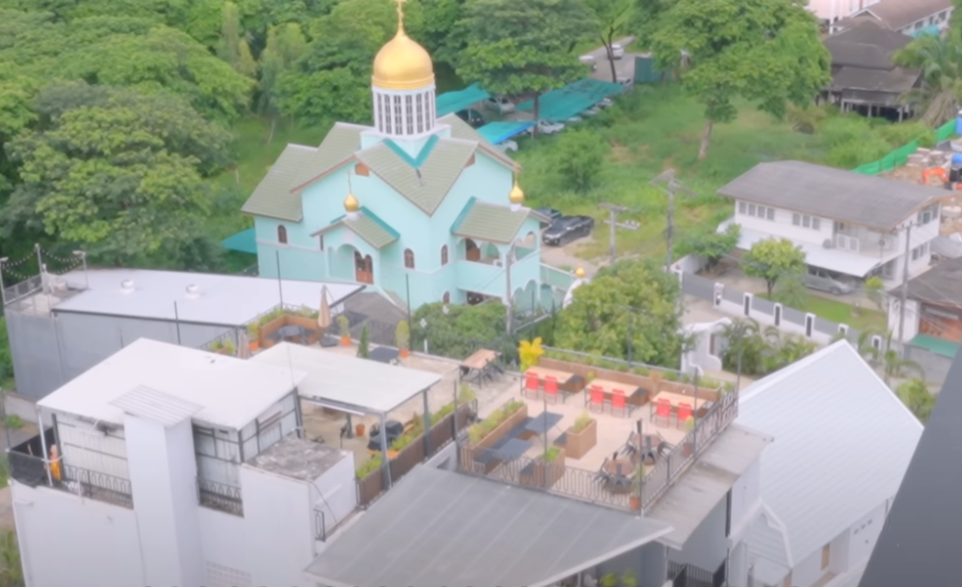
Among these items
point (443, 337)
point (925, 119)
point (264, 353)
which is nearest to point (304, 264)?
point (443, 337)

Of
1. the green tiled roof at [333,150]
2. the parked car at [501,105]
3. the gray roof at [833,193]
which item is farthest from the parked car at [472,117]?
the green tiled roof at [333,150]

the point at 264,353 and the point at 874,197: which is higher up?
the point at 264,353

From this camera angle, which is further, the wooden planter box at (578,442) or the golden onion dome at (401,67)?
the golden onion dome at (401,67)

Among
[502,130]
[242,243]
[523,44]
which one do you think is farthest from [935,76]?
[242,243]

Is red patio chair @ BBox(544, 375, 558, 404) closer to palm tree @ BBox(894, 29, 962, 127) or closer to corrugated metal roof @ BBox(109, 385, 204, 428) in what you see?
corrugated metal roof @ BBox(109, 385, 204, 428)

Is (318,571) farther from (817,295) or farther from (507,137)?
(507,137)

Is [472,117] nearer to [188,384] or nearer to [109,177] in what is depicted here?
[109,177]

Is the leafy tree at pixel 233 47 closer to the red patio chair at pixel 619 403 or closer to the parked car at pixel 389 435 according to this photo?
the parked car at pixel 389 435

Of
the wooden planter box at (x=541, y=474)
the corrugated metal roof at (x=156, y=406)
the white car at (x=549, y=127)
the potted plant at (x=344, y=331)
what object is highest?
the corrugated metal roof at (x=156, y=406)
